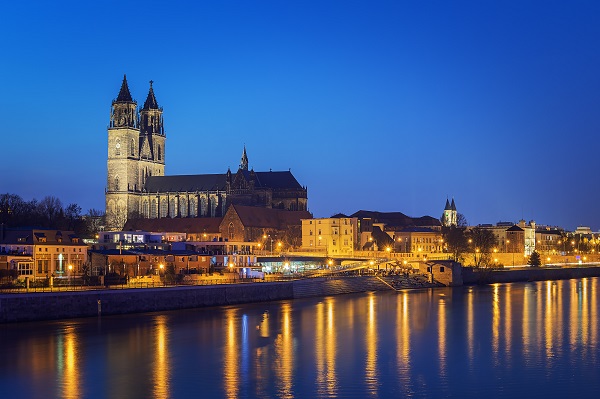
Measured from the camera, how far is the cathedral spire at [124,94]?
16650 cm

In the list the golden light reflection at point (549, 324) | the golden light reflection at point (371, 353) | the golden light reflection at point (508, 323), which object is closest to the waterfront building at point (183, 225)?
the golden light reflection at point (508, 323)

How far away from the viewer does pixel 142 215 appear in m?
165

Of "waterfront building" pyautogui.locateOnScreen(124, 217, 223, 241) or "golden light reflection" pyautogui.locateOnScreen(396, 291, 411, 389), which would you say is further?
"waterfront building" pyautogui.locateOnScreen(124, 217, 223, 241)

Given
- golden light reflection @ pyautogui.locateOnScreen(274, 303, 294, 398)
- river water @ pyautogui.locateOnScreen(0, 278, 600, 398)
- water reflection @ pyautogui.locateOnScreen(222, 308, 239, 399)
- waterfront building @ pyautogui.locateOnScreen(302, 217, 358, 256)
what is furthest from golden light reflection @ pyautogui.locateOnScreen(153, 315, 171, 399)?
waterfront building @ pyautogui.locateOnScreen(302, 217, 358, 256)

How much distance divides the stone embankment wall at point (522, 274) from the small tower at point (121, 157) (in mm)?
84598

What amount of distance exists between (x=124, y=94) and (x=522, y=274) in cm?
9429

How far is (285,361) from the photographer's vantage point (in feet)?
124

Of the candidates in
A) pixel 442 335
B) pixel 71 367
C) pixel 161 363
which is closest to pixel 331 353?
pixel 161 363

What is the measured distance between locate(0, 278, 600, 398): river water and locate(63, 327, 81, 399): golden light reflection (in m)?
0.08

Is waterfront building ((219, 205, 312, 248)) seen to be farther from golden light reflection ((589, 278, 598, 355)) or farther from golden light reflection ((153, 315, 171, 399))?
golden light reflection ((153, 315, 171, 399))

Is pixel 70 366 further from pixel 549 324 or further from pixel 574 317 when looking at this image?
pixel 574 317

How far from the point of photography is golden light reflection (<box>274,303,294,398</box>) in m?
31.8

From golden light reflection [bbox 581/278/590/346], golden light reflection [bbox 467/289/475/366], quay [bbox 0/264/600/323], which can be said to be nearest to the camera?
golden light reflection [bbox 467/289/475/366]

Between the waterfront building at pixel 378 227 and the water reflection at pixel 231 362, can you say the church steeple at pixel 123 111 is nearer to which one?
the waterfront building at pixel 378 227
